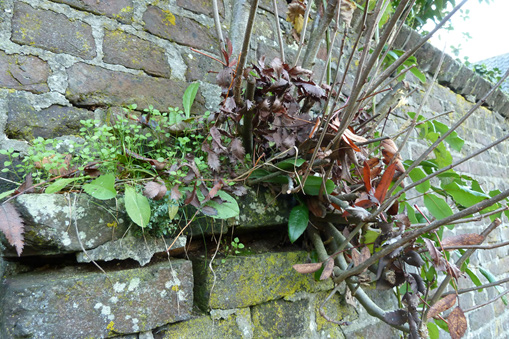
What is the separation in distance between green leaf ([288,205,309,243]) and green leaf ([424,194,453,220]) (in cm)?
50

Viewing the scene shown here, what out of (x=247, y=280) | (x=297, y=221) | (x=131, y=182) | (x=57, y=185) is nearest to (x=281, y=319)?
(x=247, y=280)

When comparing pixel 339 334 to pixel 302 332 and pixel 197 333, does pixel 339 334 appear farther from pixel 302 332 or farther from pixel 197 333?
pixel 197 333

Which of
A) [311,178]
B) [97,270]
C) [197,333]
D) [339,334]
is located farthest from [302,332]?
[97,270]

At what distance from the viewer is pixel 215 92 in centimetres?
151

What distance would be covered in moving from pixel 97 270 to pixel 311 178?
27.9 inches

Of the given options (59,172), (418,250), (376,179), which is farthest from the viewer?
(376,179)

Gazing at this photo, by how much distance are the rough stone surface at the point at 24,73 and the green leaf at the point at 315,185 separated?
940 mm

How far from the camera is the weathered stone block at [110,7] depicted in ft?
4.04

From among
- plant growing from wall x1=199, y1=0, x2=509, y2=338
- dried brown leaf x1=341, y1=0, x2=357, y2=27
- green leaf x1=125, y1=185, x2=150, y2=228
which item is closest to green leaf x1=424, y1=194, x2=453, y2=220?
plant growing from wall x1=199, y1=0, x2=509, y2=338

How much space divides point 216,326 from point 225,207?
397 millimetres

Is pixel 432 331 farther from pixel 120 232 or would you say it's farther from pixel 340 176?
pixel 120 232

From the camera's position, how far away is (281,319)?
1.21 m

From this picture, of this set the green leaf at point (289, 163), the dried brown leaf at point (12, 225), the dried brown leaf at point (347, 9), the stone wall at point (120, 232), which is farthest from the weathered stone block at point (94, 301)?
the dried brown leaf at point (347, 9)

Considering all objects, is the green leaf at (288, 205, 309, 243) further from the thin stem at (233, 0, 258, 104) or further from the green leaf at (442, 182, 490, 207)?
the green leaf at (442, 182, 490, 207)
